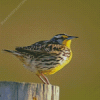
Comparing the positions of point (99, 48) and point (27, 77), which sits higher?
point (99, 48)

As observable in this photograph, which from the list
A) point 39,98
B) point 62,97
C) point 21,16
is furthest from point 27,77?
point 39,98

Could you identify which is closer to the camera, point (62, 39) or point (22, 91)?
point (22, 91)

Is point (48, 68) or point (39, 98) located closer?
point (39, 98)

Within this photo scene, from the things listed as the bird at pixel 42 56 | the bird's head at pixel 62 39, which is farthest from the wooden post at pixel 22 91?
the bird's head at pixel 62 39

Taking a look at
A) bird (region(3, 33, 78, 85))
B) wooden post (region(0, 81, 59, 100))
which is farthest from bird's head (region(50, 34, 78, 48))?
wooden post (region(0, 81, 59, 100))

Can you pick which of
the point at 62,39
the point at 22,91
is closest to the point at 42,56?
the point at 62,39

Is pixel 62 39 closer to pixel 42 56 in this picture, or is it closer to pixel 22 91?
pixel 42 56

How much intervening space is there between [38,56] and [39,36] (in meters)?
2.39

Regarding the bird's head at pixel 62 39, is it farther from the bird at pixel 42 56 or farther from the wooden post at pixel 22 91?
the wooden post at pixel 22 91

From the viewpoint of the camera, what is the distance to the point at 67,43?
4215mm

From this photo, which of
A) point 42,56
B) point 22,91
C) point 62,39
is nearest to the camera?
point 22,91

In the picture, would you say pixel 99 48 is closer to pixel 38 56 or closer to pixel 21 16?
pixel 21 16

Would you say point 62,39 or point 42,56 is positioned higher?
point 62,39

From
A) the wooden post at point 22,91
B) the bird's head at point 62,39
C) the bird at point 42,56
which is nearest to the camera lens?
the wooden post at point 22,91
